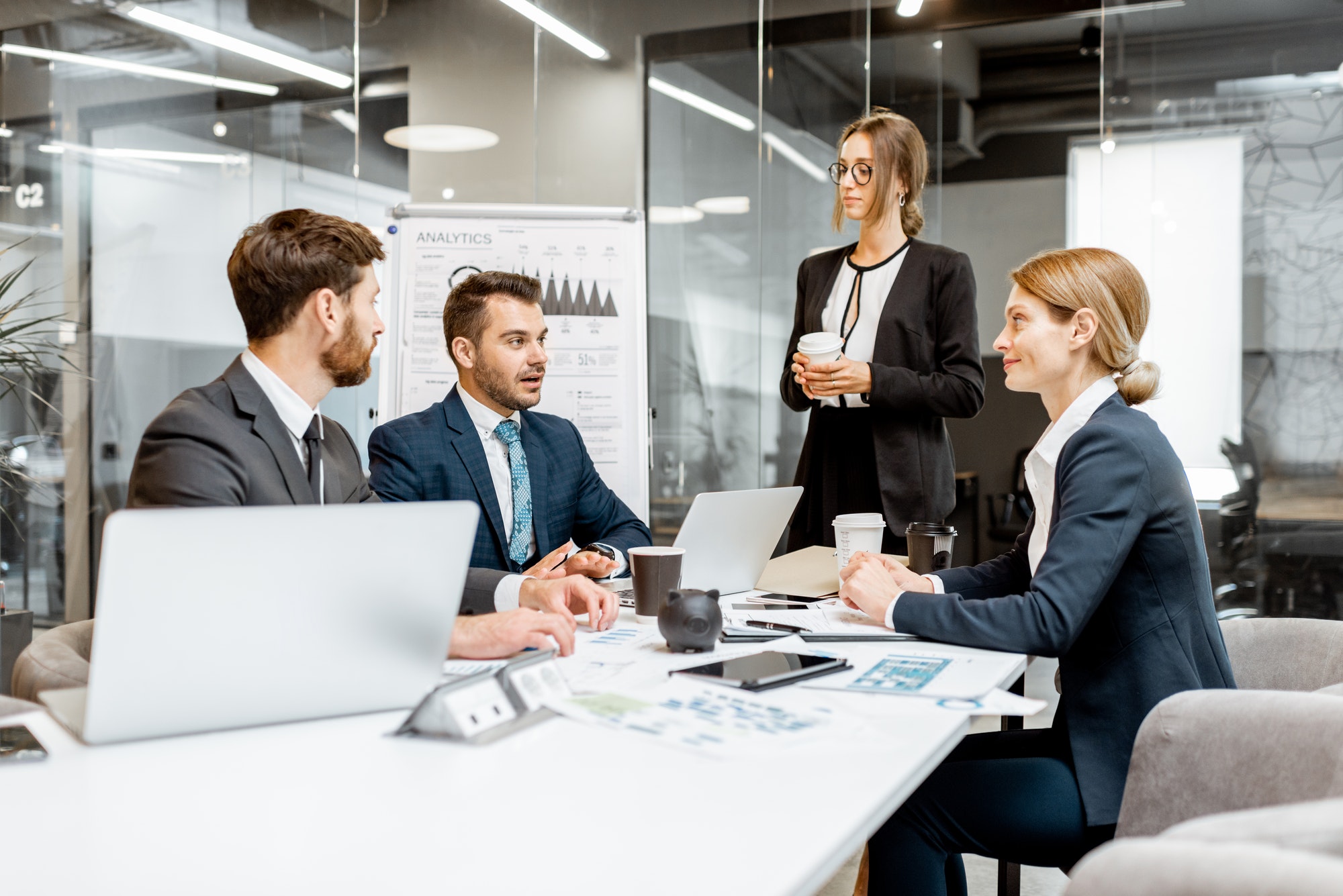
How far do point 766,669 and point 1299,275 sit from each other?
12.8 ft

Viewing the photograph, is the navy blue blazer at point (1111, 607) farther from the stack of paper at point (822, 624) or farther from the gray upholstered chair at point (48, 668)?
the gray upholstered chair at point (48, 668)

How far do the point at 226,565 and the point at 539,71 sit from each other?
371cm

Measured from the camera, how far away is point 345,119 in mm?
4547

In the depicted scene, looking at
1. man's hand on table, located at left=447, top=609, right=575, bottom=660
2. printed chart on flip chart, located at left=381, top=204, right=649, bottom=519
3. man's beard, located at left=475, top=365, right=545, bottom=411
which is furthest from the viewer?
printed chart on flip chart, located at left=381, top=204, right=649, bottom=519

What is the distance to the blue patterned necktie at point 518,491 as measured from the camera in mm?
2459

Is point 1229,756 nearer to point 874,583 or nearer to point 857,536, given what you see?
point 874,583

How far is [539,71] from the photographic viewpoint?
4348 millimetres

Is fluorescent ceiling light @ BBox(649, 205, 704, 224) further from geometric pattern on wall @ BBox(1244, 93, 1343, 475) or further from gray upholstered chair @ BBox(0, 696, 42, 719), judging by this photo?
gray upholstered chair @ BBox(0, 696, 42, 719)

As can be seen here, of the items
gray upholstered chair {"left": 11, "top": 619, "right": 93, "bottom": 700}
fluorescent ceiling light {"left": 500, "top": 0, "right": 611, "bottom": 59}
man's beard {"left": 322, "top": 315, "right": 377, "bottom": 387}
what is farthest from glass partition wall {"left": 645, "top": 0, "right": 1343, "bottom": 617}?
gray upholstered chair {"left": 11, "top": 619, "right": 93, "bottom": 700}

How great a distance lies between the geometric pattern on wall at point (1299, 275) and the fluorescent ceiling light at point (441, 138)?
3.13m

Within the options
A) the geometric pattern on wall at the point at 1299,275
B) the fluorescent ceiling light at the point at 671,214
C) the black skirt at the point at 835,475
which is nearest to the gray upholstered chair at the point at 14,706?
the black skirt at the point at 835,475

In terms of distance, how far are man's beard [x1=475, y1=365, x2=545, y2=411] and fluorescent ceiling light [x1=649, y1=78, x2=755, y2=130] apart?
2529 millimetres

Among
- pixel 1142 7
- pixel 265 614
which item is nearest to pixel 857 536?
pixel 265 614

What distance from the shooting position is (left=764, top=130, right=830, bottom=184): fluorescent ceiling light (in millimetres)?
4812
